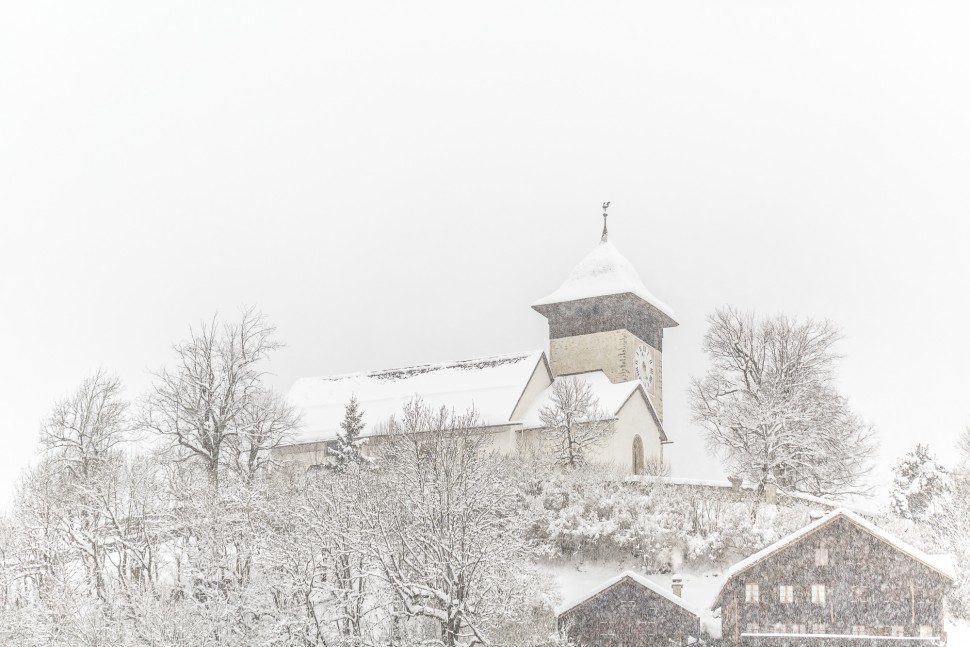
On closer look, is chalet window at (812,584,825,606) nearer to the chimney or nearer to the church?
the chimney

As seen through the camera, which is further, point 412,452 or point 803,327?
point 803,327

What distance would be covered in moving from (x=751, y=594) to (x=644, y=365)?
87.1 ft

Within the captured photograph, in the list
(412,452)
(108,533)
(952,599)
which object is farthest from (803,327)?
(108,533)

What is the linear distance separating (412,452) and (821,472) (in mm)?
Answer: 21858

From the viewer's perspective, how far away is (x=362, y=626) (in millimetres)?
35781

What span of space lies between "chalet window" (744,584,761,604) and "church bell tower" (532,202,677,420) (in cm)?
2360

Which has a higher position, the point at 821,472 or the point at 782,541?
the point at 821,472

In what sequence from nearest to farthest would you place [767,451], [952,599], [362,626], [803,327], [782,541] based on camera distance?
1. [362,626]
2. [782,541]
3. [952,599]
4. [767,451]
5. [803,327]

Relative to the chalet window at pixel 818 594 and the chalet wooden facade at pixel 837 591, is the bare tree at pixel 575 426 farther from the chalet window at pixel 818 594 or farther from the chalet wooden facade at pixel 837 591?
the chalet window at pixel 818 594

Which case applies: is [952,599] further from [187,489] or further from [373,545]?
[187,489]

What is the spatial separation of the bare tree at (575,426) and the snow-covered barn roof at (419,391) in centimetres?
223

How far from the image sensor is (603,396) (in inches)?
2251

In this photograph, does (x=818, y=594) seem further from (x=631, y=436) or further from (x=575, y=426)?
(x=631, y=436)

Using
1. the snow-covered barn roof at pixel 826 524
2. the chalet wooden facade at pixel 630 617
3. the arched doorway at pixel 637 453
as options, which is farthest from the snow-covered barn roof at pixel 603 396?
the chalet wooden facade at pixel 630 617
